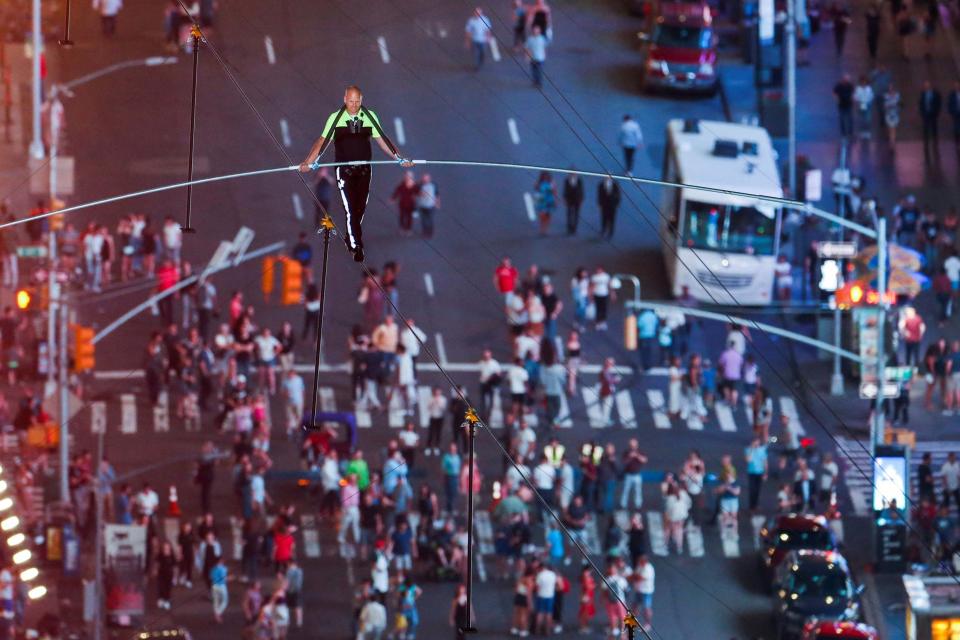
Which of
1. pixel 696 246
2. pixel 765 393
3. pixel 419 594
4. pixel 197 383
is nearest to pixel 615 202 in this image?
pixel 696 246

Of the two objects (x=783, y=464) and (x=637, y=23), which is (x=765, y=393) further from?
(x=637, y=23)

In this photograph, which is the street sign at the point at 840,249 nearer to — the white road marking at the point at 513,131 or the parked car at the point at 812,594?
the parked car at the point at 812,594

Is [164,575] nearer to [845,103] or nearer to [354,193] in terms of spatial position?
[354,193]

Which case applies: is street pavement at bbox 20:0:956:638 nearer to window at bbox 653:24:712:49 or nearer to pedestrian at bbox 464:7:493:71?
pedestrian at bbox 464:7:493:71

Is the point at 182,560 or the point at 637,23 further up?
the point at 637,23

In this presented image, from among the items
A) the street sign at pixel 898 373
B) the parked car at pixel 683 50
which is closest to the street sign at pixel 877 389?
the street sign at pixel 898 373

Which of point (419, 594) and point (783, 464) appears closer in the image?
point (419, 594)
